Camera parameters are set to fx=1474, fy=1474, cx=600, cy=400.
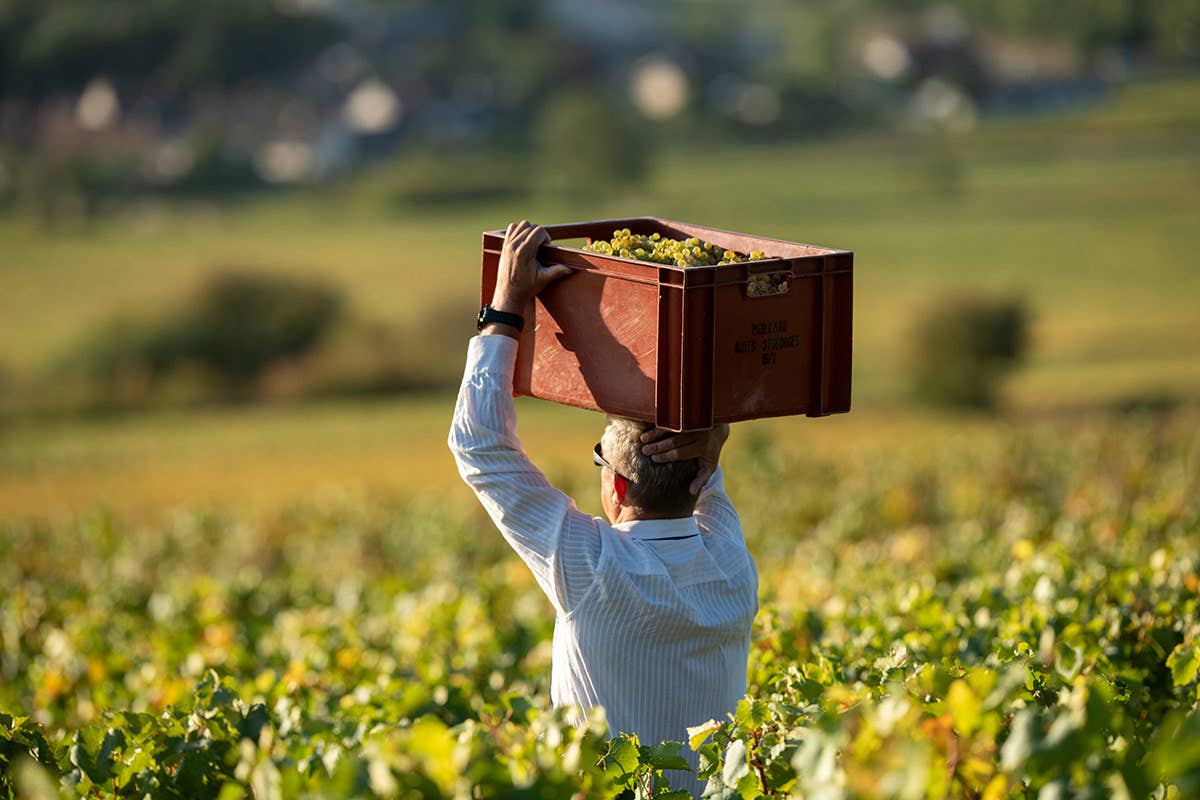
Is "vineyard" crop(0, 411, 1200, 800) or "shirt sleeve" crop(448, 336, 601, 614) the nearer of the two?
"vineyard" crop(0, 411, 1200, 800)

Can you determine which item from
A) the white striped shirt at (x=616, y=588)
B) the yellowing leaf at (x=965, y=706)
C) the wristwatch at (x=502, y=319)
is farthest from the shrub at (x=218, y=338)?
the yellowing leaf at (x=965, y=706)

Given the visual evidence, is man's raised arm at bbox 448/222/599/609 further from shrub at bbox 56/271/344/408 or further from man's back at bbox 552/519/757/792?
shrub at bbox 56/271/344/408

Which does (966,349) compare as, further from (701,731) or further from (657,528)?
(701,731)

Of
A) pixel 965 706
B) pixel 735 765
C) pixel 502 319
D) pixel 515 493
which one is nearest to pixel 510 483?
pixel 515 493

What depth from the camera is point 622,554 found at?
10.7 ft

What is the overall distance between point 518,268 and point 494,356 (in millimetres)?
269

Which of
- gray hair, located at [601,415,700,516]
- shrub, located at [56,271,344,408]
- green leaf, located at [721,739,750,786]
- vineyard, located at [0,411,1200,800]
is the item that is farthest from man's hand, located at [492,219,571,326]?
shrub, located at [56,271,344,408]

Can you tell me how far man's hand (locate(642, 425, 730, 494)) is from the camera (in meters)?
3.46

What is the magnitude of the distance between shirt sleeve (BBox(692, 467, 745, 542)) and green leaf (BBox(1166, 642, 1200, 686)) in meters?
1.05

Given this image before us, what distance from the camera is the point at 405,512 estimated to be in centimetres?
1327

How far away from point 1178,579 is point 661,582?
1.90 metres

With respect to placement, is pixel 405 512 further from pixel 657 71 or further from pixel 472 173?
pixel 657 71

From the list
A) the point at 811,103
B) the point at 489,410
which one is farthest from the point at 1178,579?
the point at 811,103

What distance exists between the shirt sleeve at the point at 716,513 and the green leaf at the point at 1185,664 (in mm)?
1049
